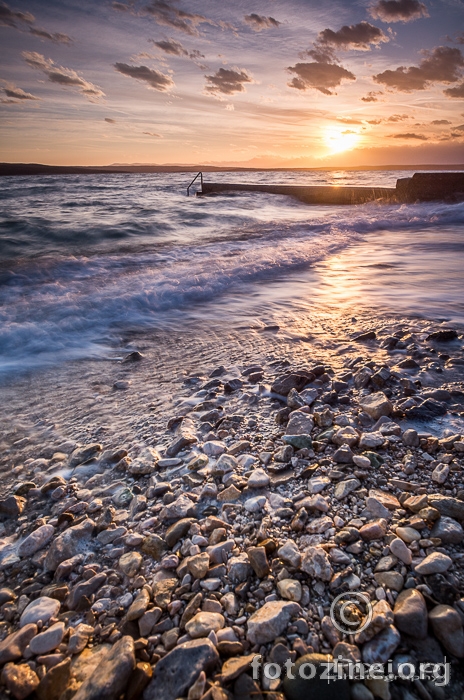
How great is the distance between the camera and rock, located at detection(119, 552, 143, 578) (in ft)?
5.20

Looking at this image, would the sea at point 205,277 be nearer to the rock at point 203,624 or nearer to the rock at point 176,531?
the rock at point 176,531

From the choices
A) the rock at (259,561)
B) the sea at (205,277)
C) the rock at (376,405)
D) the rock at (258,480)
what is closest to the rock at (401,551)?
the rock at (259,561)

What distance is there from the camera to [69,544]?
5.63ft

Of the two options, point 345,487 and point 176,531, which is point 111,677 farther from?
point 345,487

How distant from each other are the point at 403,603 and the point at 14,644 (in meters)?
1.40

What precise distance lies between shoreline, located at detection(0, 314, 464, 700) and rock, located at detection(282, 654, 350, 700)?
1cm

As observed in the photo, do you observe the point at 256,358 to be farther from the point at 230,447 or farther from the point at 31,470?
the point at 31,470

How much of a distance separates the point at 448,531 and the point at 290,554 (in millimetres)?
663

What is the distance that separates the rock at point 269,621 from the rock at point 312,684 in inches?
4.5

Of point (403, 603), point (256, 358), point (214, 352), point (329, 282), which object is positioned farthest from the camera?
point (329, 282)

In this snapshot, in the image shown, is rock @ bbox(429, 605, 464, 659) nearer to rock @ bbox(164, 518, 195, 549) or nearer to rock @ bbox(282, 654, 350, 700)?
rock @ bbox(282, 654, 350, 700)

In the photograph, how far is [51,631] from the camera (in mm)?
1355

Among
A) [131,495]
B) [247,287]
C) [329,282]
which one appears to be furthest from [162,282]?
[131,495]

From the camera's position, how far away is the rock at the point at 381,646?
46.5 inches
